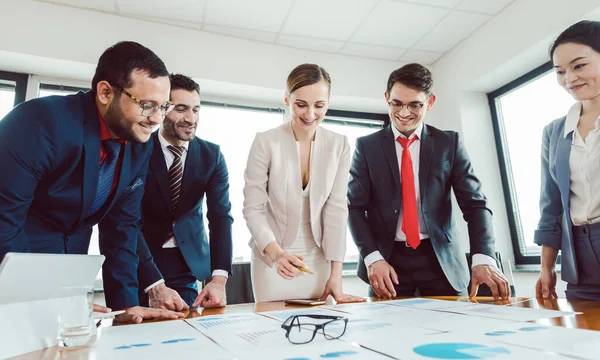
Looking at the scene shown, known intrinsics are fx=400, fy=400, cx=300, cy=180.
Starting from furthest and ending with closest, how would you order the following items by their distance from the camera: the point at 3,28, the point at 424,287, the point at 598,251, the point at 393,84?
1. the point at 3,28
2. the point at 393,84
3. the point at 424,287
4. the point at 598,251

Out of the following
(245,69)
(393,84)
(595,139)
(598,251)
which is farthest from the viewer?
(245,69)

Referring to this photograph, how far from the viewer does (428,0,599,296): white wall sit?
9.87ft

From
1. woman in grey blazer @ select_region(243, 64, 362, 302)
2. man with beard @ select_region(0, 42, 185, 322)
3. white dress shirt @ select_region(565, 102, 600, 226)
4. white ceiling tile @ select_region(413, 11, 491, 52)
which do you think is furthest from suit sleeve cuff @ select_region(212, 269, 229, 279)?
white ceiling tile @ select_region(413, 11, 491, 52)

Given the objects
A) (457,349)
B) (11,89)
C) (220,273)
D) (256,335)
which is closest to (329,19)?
(220,273)

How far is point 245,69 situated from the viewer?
365 centimetres

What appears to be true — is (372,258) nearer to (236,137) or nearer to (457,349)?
(457,349)

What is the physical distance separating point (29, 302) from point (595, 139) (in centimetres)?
173

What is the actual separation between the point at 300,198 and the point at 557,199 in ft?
3.20

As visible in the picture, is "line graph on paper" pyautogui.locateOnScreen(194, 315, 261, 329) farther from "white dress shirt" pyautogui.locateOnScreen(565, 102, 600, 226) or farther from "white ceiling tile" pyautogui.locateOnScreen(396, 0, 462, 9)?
"white ceiling tile" pyautogui.locateOnScreen(396, 0, 462, 9)

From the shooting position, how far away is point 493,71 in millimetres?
3461

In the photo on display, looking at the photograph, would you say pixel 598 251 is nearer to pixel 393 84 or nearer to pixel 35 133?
pixel 393 84

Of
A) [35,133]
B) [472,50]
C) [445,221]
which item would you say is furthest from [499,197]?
[35,133]

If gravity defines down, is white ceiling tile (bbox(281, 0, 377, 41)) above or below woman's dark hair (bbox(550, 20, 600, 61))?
above

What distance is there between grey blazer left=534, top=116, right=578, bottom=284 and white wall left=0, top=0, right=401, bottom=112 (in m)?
2.58
